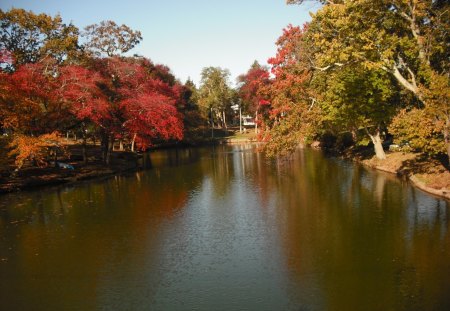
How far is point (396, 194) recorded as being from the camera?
2883 cm

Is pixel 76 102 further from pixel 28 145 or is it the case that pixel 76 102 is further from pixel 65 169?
pixel 28 145

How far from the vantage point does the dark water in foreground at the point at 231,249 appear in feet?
46.9

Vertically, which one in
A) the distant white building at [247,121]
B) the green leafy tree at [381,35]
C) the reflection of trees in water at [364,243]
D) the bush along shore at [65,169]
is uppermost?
the green leafy tree at [381,35]

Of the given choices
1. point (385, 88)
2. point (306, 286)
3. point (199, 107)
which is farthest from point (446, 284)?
point (199, 107)

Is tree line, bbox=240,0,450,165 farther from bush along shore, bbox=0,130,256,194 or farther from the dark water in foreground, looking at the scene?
bush along shore, bbox=0,130,256,194

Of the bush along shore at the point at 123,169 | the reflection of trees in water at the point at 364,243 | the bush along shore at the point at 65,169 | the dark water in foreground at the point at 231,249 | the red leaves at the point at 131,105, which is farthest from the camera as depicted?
the red leaves at the point at 131,105

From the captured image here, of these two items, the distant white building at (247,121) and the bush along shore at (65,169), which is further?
the distant white building at (247,121)

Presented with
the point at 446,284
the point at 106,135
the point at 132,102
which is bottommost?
the point at 446,284

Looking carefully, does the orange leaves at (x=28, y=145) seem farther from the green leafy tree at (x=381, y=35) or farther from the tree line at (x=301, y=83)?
the green leafy tree at (x=381, y=35)

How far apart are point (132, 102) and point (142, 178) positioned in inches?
382

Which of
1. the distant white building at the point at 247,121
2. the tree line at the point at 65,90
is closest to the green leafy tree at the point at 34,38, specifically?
the tree line at the point at 65,90

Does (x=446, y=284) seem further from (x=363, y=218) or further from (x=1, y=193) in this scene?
(x=1, y=193)

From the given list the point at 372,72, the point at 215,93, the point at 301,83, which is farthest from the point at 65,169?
the point at 215,93

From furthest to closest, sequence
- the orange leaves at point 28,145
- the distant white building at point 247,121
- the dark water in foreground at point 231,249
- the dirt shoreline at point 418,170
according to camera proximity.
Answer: the distant white building at point 247,121
the orange leaves at point 28,145
the dirt shoreline at point 418,170
the dark water in foreground at point 231,249
